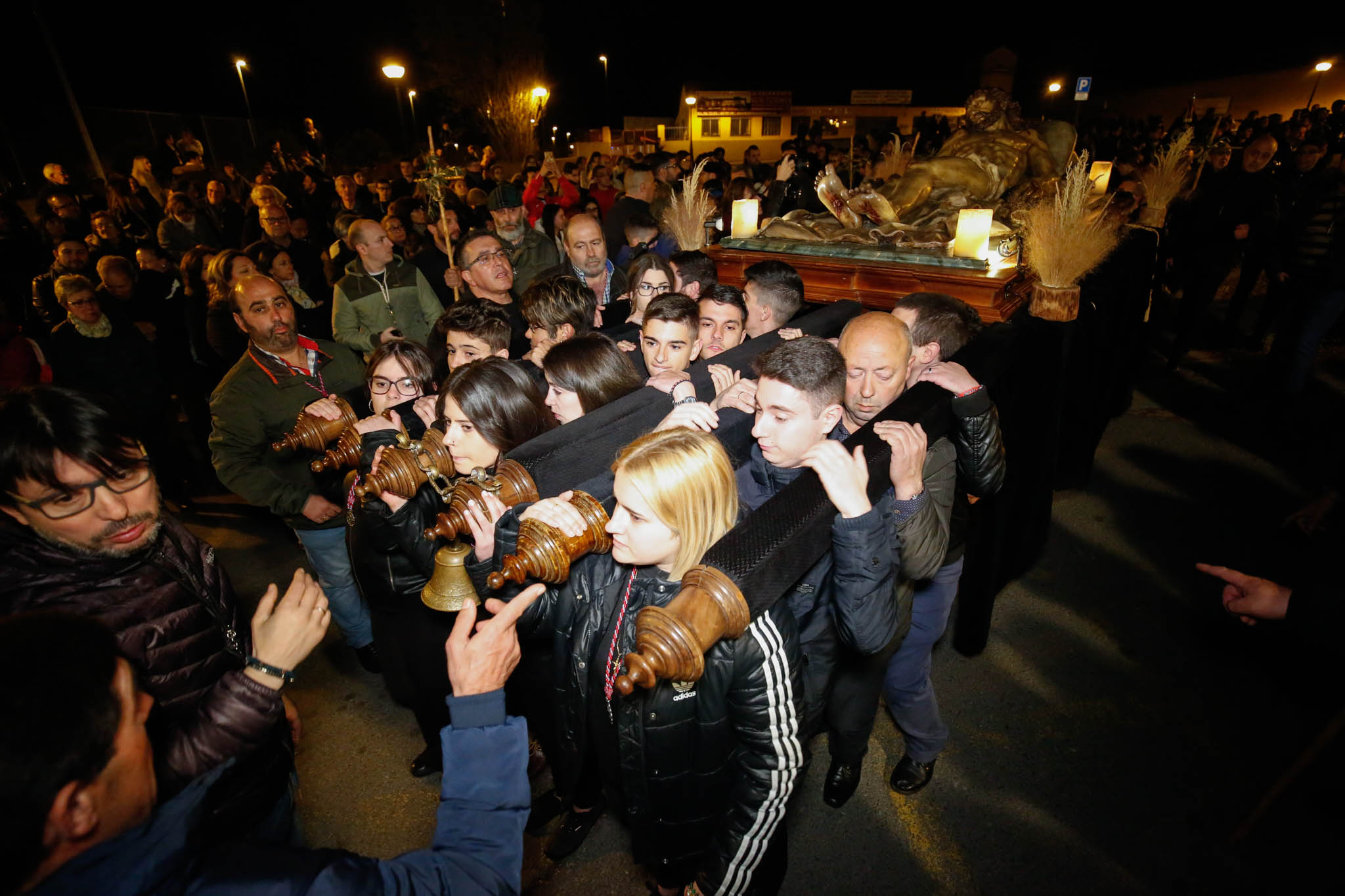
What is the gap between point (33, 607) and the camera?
1.43 meters

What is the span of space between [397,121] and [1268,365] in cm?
3433

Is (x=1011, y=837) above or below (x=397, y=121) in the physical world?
below

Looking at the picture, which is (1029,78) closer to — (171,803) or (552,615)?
(552,615)

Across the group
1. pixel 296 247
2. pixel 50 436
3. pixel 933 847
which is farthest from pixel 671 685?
pixel 296 247

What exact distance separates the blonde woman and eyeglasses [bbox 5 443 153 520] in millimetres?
905

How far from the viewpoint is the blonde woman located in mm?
1585

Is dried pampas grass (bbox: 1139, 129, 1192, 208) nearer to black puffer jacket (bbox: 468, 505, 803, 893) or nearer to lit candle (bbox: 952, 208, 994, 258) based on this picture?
lit candle (bbox: 952, 208, 994, 258)

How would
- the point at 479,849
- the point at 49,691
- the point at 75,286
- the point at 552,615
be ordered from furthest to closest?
the point at 75,286 → the point at 552,615 → the point at 479,849 → the point at 49,691

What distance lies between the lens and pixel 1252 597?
209cm

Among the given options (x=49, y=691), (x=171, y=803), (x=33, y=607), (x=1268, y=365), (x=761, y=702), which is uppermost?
(x=49, y=691)

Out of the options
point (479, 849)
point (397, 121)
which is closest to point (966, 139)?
point (479, 849)

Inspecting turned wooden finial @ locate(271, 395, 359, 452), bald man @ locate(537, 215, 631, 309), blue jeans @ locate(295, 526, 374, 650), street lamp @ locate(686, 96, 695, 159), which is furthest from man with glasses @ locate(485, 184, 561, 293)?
street lamp @ locate(686, 96, 695, 159)

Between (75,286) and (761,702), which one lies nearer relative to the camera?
(761,702)

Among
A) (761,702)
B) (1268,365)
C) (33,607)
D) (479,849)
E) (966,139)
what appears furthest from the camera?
(1268,365)
